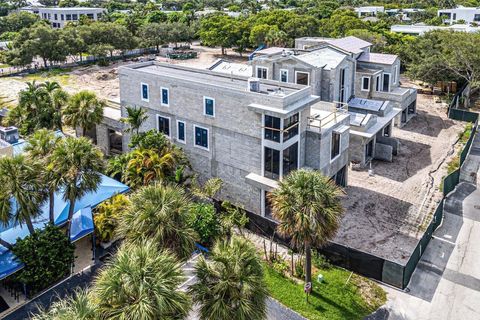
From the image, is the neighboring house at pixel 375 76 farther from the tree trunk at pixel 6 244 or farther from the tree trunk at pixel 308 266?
the tree trunk at pixel 6 244

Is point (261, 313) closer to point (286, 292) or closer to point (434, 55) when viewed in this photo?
point (286, 292)

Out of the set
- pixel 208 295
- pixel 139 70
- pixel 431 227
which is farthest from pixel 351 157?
pixel 208 295

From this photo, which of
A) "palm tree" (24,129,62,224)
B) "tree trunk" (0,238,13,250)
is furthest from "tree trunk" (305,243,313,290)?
"tree trunk" (0,238,13,250)

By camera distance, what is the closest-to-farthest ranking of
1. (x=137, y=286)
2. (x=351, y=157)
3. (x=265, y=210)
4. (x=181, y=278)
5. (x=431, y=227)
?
(x=137, y=286) < (x=181, y=278) < (x=431, y=227) < (x=265, y=210) < (x=351, y=157)

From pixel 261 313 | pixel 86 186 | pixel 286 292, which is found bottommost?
pixel 286 292

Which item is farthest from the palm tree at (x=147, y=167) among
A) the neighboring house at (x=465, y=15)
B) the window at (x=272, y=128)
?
the neighboring house at (x=465, y=15)

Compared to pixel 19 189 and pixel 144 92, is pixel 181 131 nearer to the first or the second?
pixel 144 92

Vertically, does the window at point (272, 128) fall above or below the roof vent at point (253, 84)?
below

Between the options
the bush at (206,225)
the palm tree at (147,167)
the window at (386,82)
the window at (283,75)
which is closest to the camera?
the bush at (206,225)
